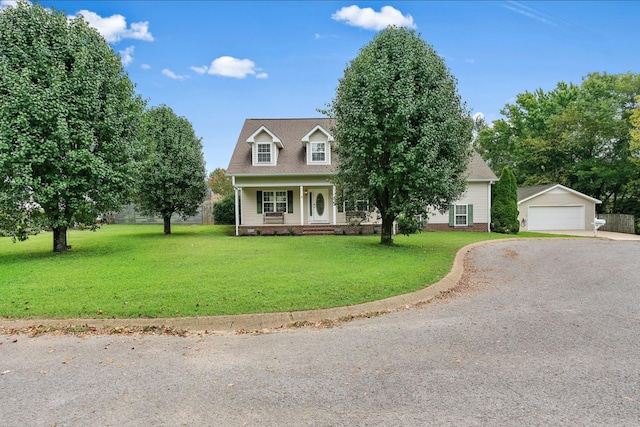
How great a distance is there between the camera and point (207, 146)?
926 inches

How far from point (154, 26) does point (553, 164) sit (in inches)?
1306

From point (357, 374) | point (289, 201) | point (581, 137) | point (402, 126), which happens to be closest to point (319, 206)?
point (289, 201)

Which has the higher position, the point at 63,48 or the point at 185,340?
the point at 63,48

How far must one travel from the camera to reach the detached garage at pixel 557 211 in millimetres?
25141

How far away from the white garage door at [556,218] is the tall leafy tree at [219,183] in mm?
33088

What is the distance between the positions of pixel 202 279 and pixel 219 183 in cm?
4027

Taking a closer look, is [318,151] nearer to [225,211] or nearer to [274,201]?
[274,201]

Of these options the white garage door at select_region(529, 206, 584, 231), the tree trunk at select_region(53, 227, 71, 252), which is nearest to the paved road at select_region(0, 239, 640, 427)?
the tree trunk at select_region(53, 227, 71, 252)

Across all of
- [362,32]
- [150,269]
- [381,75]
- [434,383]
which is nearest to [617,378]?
[434,383]

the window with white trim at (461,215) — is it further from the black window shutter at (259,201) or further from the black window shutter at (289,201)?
the black window shutter at (259,201)

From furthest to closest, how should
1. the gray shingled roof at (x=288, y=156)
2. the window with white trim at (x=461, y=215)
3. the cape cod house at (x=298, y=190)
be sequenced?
the window with white trim at (x=461, y=215)
the gray shingled roof at (x=288, y=156)
the cape cod house at (x=298, y=190)

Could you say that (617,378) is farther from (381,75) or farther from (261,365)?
(381,75)

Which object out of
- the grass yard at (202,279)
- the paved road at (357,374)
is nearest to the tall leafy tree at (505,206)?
Answer: the grass yard at (202,279)

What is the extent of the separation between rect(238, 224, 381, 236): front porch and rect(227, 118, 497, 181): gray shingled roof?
313cm
